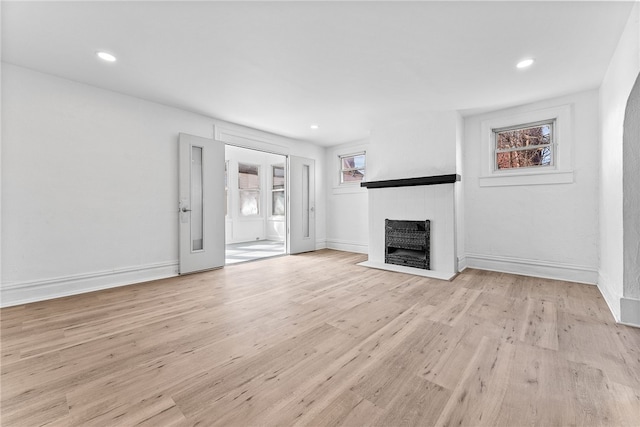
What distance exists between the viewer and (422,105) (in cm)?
400

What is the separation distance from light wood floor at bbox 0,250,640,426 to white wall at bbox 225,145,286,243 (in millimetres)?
4856

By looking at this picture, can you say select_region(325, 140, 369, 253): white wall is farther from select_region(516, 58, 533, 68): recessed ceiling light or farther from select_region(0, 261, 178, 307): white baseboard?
select_region(0, 261, 178, 307): white baseboard

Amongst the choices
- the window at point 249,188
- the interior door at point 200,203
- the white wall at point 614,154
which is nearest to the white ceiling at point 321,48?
the white wall at point 614,154

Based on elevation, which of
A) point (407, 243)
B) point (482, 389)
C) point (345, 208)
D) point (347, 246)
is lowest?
point (482, 389)

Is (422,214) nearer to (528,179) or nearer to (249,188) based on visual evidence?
Answer: (528,179)

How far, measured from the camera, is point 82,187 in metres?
3.23

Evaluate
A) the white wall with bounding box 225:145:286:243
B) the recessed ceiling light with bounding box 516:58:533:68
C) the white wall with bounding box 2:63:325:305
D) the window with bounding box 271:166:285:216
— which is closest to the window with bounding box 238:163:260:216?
the white wall with bounding box 225:145:286:243

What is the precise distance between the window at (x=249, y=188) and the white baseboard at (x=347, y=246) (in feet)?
10.1

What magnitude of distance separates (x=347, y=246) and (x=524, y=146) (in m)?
3.84

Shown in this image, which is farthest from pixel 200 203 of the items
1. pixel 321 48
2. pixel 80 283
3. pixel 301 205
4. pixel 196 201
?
pixel 321 48

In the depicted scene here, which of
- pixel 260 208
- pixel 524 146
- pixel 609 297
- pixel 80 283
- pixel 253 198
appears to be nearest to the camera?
pixel 609 297

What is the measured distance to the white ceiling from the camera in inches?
80.4

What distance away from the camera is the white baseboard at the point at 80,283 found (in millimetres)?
2814

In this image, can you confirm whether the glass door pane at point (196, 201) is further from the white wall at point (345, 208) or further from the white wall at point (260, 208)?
the white wall at point (260, 208)
